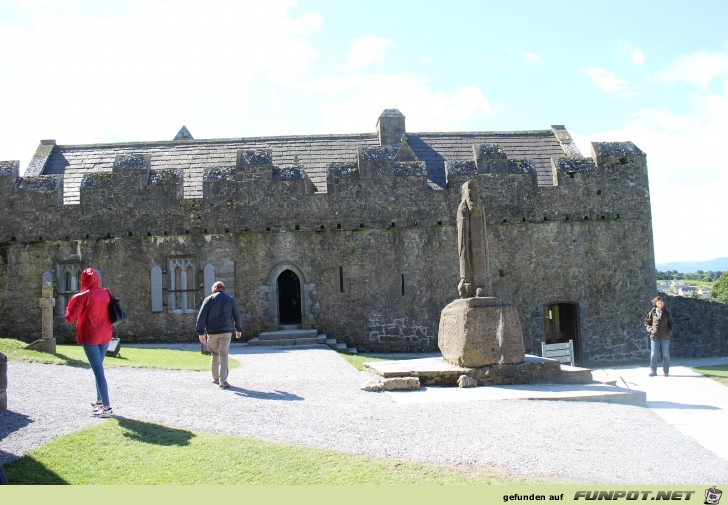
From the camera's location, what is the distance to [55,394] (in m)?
9.24

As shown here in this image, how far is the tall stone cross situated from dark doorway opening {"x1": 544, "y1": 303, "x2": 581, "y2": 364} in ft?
→ 31.0

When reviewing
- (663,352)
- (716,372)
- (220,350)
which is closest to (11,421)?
(220,350)

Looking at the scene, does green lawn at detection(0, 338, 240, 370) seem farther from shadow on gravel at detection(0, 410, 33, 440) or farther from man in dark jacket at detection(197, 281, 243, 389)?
shadow on gravel at detection(0, 410, 33, 440)

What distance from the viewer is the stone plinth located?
1101cm

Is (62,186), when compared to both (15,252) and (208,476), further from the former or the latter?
(208,476)

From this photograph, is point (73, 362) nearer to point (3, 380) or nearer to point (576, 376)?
point (3, 380)

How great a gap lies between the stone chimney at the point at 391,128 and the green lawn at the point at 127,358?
12340mm

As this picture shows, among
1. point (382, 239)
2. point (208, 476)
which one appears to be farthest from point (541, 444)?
point (382, 239)

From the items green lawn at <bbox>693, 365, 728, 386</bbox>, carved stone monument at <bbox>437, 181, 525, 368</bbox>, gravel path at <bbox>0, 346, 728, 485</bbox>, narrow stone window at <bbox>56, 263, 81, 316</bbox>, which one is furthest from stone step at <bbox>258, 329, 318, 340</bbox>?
green lawn at <bbox>693, 365, 728, 386</bbox>

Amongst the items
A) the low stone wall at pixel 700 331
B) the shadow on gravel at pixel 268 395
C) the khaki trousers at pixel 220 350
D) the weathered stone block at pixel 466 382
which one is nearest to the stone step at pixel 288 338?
the khaki trousers at pixel 220 350

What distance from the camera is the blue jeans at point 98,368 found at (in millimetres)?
7996

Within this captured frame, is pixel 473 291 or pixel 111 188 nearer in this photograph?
pixel 473 291

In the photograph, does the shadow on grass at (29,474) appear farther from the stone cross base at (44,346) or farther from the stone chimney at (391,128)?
the stone chimney at (391,128)

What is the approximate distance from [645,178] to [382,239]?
28.9 ft
